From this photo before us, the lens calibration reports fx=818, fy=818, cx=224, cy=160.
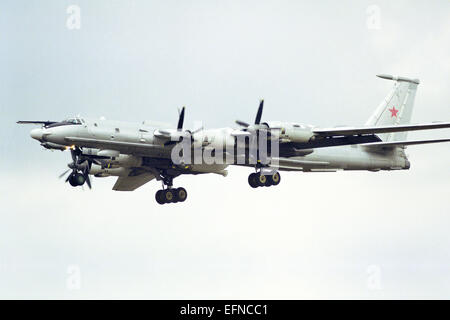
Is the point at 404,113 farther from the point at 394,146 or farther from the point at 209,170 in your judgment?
the point at 209,170

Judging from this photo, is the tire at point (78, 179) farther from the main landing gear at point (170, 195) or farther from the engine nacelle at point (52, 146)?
the main landing gear at point (170, 195)

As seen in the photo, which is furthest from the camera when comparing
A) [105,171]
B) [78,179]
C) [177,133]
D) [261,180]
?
[105,171]

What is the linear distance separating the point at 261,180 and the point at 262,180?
0.06 meters

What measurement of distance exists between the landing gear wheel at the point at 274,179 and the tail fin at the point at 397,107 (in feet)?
24.4

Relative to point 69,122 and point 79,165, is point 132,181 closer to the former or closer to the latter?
point 79,165

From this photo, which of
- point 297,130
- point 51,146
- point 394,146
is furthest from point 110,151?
point 394,146

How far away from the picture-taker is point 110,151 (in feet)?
147

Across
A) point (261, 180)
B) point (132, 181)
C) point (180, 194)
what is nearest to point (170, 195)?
point (180, 194)

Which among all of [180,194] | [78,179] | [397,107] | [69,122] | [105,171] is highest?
[397,107]

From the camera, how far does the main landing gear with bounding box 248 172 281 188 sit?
143 feet

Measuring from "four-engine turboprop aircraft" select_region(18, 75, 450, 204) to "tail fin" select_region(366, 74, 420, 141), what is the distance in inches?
2.3

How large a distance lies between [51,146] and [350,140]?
1527cm

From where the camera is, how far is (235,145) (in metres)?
41.4

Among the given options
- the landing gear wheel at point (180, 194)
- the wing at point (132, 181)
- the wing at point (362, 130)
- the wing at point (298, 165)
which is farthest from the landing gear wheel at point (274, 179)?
the wing at point (132, 181)
